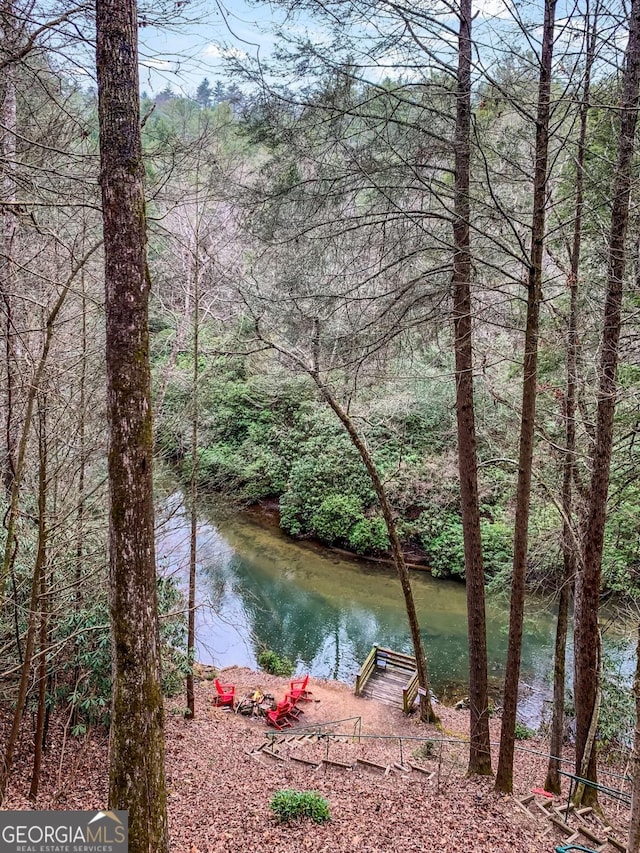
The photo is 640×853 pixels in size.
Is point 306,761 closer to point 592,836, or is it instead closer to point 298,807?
point 298,807

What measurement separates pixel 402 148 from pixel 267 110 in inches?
56.0

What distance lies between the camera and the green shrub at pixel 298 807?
5418 mm

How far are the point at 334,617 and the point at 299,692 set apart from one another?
371 cm

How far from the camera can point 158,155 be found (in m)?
3.80

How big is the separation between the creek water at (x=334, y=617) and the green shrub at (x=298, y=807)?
19.1ft

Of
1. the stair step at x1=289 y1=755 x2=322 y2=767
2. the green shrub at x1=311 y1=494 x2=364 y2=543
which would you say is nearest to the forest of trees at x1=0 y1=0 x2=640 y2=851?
the stair step at x1=289 y1=755 x2=322 y2=767

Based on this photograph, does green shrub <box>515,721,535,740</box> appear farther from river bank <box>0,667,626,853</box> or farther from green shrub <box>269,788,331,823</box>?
green shrub <box>269,788,331,823</box>

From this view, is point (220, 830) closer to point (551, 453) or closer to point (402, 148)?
point (551, 453)

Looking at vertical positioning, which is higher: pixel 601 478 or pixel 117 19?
pixel 117 19

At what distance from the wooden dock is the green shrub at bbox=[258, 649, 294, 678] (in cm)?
171

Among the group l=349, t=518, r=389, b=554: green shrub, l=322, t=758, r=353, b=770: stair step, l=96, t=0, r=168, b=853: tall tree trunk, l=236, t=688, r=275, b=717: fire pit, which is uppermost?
l=96, t=0, r=168, b=853: tall tree trunk

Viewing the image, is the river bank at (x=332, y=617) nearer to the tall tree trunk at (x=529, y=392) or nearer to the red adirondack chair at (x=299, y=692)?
the red adirondack chair at (x=299, y=692)

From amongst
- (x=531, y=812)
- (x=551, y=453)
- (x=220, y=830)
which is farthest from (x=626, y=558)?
(x=220, y=830)
